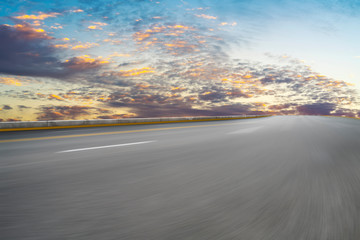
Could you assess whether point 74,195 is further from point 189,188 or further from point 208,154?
point 208,154

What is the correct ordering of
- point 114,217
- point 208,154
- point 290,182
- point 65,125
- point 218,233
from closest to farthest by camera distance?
1. point 218,233
2. point 114,217
3. point 290,182
4. point 208,154
5. point 65,125

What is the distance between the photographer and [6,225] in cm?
216

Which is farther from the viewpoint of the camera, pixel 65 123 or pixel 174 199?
pixel 65 123

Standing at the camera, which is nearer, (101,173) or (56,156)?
(101,173)

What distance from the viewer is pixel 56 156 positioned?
210 inches

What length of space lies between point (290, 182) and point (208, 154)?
2296mm

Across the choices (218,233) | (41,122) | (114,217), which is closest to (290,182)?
(218,233)

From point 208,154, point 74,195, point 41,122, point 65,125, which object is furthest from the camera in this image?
point 65,125

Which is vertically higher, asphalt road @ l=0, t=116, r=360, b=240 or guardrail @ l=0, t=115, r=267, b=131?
guardrail @ l=0, t=115, r=267, b=131

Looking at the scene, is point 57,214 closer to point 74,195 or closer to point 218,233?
point 74,195

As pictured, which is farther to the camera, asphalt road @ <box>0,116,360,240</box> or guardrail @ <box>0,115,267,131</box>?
guardrail @ <box>0,115,267,131</box>

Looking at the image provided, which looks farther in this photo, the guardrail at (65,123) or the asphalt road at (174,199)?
the guardrail at (65,123)

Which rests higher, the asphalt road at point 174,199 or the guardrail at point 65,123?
the guardrail at point 65,123

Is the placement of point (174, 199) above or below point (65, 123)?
below
